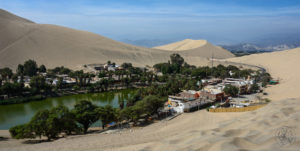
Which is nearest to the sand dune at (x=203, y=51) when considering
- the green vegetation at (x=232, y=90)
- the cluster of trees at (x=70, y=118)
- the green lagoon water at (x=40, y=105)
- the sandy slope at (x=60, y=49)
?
the sandy slope at (x=60, y=49)

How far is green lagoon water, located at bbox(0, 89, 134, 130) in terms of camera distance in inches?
895

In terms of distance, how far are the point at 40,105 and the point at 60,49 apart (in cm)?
3902

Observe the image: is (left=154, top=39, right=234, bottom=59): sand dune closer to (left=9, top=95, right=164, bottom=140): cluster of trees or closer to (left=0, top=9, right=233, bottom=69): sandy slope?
(left=0, top=9, right=233, bottom=69): sandy slope

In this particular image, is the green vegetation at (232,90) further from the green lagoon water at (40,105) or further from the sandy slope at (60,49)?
the sandy slope at (60,49)

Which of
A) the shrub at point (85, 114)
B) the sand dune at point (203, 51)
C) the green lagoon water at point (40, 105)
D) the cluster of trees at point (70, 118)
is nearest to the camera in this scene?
the cluster of trees at point (70, 118)

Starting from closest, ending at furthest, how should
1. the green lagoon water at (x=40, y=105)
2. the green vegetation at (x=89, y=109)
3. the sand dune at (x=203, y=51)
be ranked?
the green vegetation at (x=89, y=109), the green lagoon water at (x=40, y=105), the sand dune at (x=203, y=51)

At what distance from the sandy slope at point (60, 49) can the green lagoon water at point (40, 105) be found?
24.6 metres

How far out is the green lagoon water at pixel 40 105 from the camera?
2273cm

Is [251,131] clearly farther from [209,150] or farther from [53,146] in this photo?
[53,146]

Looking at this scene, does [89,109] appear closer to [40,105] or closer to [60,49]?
[40,105]

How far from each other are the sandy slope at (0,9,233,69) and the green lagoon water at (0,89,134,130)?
24.6m

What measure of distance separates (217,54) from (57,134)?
90644 mm

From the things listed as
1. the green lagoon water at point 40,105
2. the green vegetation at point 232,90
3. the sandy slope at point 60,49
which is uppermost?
the sandy slope at point 60,49

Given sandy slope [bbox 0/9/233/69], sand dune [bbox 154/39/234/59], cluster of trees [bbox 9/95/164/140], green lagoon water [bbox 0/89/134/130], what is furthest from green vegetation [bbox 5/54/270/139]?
sand dune [bbox 154/39/234/59]
